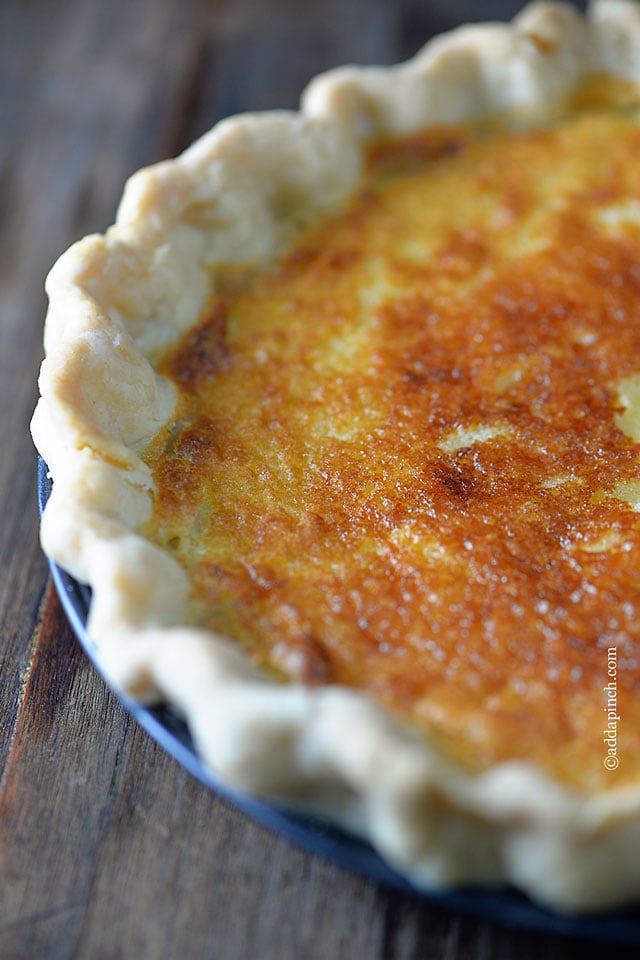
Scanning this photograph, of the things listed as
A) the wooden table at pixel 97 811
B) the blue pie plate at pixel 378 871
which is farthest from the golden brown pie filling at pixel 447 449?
the wooden table at pixel 97 811

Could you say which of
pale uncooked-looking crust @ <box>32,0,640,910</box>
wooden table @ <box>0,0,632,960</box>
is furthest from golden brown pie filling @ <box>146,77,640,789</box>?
wooden table @ <box>0,0,632,960</box>

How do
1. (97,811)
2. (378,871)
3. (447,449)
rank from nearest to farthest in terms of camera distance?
(378,871) → (97,811) → (447,449)

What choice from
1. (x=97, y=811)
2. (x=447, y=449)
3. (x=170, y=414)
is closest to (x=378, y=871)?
(x=97, y=811)

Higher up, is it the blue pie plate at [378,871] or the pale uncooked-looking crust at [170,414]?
the pale uncooked-looking crust at [170,414]

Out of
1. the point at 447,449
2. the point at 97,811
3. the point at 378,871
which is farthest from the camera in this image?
the point at 447,449

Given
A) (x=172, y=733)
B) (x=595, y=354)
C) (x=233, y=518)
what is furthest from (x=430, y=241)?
(x=172, y=733)

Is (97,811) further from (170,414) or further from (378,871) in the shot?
(170,414)

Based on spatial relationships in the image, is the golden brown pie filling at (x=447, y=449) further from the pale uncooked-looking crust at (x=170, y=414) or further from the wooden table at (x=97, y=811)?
the wooden table at (x=97, y=811)
